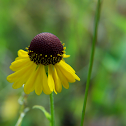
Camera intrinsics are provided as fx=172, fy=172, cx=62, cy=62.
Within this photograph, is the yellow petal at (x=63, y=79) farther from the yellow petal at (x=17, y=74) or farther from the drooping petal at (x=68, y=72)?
the yellow petal at (x=17, y=74)

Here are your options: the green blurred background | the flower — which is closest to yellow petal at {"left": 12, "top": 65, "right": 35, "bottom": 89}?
the flower

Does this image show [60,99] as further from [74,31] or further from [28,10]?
[28,10]

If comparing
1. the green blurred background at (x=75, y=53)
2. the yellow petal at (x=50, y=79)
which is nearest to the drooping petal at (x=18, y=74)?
the yellow petal at (x=50, y=79)

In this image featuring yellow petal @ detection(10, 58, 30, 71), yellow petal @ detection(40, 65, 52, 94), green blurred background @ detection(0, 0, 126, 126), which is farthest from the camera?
green blurred background @ detection(0, 0, 126, 126)

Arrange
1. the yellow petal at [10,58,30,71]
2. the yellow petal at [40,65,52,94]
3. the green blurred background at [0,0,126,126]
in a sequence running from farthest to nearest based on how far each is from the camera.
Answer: the green blurred background at [0,0,126,126]
the yellow petal at [10,58,30,71]
the yellow petal at [40,65,52,94]

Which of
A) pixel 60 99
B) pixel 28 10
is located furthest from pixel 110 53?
pixel 28 10

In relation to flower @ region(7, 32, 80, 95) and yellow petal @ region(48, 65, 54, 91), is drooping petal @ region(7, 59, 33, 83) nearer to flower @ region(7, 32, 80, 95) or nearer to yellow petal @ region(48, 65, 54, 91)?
flower @ region(7, 32, 80, 95)
